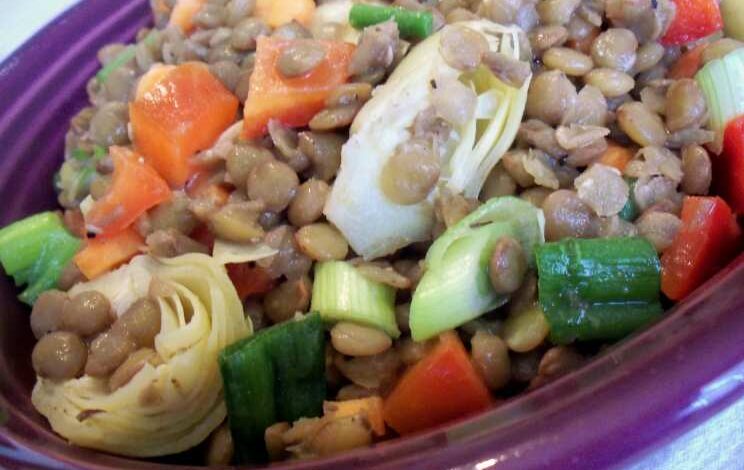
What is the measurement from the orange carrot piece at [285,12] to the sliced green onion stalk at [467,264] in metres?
1.04

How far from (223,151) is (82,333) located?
62 centimetres

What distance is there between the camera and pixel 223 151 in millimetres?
2146

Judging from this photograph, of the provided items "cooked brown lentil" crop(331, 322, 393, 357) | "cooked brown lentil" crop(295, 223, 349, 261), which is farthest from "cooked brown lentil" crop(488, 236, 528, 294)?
"cooked brown lentil" crop(295, 223, 349, 261)

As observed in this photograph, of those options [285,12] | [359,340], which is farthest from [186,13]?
[359,340]

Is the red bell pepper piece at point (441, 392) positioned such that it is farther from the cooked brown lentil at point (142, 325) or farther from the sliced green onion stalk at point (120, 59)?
the sliced green onion stalk at point (120, 59)

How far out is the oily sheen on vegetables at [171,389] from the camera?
1.81 m

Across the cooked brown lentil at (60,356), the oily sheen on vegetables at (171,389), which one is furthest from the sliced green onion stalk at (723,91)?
the cooked brown lentil at (60,356)

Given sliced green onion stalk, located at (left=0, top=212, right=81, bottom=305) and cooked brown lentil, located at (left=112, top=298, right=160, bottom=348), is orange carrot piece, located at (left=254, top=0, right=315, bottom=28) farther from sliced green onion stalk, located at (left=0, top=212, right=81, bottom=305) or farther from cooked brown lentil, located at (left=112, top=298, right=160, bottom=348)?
cooked brown lentil, located at (left=112, top=298, right=160, bottom=348)

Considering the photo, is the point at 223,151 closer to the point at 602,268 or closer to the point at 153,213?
the point at 153,213

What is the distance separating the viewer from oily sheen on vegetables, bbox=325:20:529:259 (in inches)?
74.7

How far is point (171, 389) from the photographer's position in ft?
5.98

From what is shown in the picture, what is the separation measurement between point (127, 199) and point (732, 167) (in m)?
1.65

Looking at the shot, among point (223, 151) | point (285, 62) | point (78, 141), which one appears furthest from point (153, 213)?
point (78, 141)

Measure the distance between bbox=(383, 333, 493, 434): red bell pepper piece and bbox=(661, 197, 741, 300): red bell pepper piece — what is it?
1.62 feet
